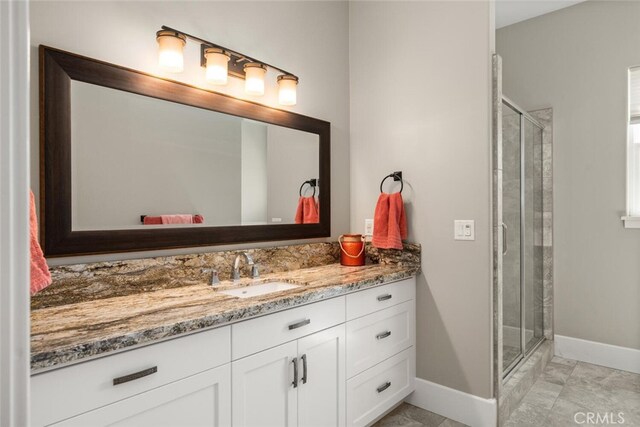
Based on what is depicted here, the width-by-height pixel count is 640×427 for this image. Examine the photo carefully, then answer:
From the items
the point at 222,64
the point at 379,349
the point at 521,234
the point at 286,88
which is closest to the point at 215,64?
the point at 222,64

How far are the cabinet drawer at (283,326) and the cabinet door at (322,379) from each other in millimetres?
48

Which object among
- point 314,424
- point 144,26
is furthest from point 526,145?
point 144,26

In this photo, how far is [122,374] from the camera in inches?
43.7

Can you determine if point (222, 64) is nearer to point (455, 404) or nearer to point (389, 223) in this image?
point (389, 223)

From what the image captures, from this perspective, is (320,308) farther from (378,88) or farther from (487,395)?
(378,88)

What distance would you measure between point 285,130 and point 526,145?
1.89 metres

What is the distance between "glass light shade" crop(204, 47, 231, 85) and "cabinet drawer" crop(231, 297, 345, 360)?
1.15 meters

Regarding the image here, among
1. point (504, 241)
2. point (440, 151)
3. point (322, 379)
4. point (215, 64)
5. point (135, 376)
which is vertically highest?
point (215, 64)

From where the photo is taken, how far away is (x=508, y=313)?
268 centimetres

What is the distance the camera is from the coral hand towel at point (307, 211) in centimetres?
246

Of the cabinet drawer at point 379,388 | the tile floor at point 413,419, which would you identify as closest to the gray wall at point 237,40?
the cabinet drawer at point 379,388

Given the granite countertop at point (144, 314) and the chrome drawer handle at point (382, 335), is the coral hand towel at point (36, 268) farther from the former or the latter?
the chrome drawer handle at point (382, 335)

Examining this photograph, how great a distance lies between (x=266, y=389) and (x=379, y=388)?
850 millimetres

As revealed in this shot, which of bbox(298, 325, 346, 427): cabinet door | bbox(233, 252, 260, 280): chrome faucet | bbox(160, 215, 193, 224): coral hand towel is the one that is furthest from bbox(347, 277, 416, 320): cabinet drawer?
bbox(160, 215, 193, 224): coral hand towel
